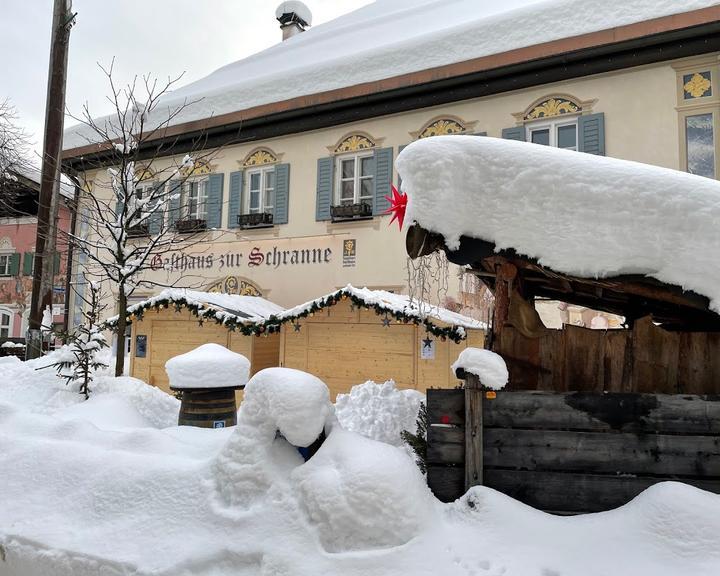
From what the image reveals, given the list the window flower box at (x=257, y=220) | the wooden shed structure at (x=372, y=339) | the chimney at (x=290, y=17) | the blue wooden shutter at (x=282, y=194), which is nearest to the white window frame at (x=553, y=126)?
the wooden shed structure at (x=372, y=339)

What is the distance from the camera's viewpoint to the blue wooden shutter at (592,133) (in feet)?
29.1

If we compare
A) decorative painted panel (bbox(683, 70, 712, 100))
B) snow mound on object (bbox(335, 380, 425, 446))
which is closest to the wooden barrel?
snow mound on object (bbox(335, 380, 425, 446))

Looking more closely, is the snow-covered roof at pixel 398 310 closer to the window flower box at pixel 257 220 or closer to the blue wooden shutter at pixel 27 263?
the window flower box at pixel 257 220

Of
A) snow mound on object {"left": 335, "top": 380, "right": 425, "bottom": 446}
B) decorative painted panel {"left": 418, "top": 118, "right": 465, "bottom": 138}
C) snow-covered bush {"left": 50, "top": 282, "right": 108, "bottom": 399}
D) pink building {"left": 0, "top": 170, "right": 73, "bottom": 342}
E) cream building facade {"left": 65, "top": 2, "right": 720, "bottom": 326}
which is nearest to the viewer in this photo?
snow mound on object {"left": 335, "top": 380, "right": 425, "bottom": 446}

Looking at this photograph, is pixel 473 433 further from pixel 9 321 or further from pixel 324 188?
pixel 9 321

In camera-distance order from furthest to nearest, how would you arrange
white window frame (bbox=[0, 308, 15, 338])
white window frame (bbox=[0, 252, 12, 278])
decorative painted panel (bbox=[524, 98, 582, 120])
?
white window frame (bbox=[0, 252, 12, 278])
white window frame (bbox=[0, 308, 15, 338])
decorative painted panel (bbox=[524, 98, 582, 120])

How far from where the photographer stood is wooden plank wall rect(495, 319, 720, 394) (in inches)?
123

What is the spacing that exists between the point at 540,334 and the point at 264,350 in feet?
24.0

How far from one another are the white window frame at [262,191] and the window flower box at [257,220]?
0.18m

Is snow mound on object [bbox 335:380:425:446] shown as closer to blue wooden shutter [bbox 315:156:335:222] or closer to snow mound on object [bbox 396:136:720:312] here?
snow mound on object [bbox 396:136:720:312]

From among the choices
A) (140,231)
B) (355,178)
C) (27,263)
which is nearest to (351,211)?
(355,178)

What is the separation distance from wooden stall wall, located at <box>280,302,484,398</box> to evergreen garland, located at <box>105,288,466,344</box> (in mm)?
Result: 257

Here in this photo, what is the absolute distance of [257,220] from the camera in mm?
11734

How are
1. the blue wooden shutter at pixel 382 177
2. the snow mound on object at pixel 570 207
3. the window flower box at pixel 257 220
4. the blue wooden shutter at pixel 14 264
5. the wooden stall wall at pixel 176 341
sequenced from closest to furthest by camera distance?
the snow mound on object at pixel 570 207 < the wooden stall wall at pixel 176 341 < the blue wooden shutter at pixel 382 177 < the window flower box at pixel 257 220 < the blue wooden shutter at pixel 14 264
